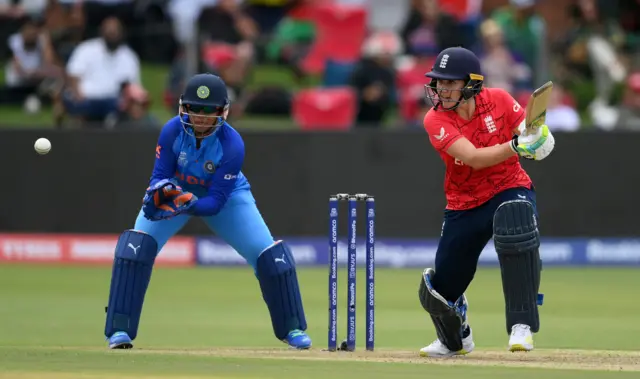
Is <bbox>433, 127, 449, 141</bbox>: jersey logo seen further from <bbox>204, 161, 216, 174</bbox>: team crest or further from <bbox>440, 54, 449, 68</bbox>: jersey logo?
<bbox>204, 161, 216, 174</bbox>: team crest

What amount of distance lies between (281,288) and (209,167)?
743mm

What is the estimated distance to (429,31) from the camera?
1327cm

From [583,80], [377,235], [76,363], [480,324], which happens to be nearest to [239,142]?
[76,363]

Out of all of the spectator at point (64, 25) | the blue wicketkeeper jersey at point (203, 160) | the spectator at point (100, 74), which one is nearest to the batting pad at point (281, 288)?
the blue wicketkeeper jersey at point (203, 160)

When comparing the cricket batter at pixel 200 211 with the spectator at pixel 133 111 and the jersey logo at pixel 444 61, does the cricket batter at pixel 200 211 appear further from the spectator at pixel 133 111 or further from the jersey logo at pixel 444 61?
the spectator at pixel 133 111

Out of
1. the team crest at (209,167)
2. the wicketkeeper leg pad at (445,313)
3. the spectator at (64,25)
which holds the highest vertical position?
the spectator at (64,25)

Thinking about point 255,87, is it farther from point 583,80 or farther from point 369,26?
point 583,80

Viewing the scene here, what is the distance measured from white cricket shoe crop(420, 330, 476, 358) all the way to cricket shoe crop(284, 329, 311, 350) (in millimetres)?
629

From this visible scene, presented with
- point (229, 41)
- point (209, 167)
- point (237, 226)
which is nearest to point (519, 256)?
point (237, 226)

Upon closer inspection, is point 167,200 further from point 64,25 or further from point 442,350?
point 64,25

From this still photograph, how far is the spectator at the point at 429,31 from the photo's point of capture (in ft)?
42.9

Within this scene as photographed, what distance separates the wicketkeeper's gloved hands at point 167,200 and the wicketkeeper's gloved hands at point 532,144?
1.67 m

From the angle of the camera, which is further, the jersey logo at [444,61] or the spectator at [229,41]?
the spectator at [229,41]

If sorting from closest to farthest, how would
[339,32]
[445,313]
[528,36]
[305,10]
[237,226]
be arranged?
[445,313]
[237,226]
[528,36]
[339,32]
[305,10]
